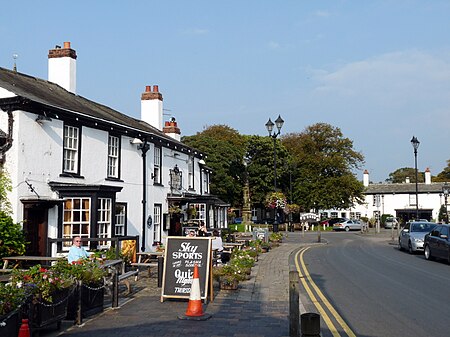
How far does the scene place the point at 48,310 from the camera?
782cm

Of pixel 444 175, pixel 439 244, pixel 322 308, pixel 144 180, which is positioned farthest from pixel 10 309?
pixel 444 175

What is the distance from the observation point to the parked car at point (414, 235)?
24.5 metres

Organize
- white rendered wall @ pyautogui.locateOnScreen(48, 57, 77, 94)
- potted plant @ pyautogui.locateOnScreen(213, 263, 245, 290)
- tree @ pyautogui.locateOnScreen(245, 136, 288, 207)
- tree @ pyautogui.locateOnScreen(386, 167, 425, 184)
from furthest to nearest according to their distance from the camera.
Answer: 1. tree @ pyautogui.locateOnScreen(386, 167, 425, 184)
2. tree @ pyautogui.locateOnScreen(245, 136, 288, 207)
3. white rendered wall @ pyautogui.locateOnScreen(48, 57, 77, 94)
4. potted plant @ pyautogui.locateOnScreen(213, 263, 245, 290)

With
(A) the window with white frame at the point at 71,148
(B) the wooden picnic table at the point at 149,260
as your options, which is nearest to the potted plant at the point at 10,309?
(B) the wooden picnic table at the point at 149,260

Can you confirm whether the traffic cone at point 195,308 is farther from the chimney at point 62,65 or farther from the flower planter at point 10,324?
the chimney at point 62,65

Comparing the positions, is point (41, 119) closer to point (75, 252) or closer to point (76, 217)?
point (76, 217)

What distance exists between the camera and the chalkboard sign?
1099cm

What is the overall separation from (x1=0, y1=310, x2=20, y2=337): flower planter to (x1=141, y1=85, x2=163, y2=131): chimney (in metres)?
24.8

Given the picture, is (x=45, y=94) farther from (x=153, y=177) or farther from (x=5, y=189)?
(x=153, y=177)

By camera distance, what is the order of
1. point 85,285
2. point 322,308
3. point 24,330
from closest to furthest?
1. point 24,330
2. point 85,285
3. point 322,308

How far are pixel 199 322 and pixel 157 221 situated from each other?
15485 mm

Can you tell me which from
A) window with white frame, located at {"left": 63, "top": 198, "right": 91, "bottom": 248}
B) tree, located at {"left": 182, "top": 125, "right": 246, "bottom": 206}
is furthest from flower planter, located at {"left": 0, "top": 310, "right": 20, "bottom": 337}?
tree, located at {"left": 182, "top": 125, "right": 246, "bottom": 206}

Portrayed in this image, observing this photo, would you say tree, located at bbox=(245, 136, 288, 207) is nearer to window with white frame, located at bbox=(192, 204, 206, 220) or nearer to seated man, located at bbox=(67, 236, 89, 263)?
window with white frame, located at bbox=(192, 204, 206, 220)

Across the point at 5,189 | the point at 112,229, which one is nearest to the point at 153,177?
the point at 112,229
